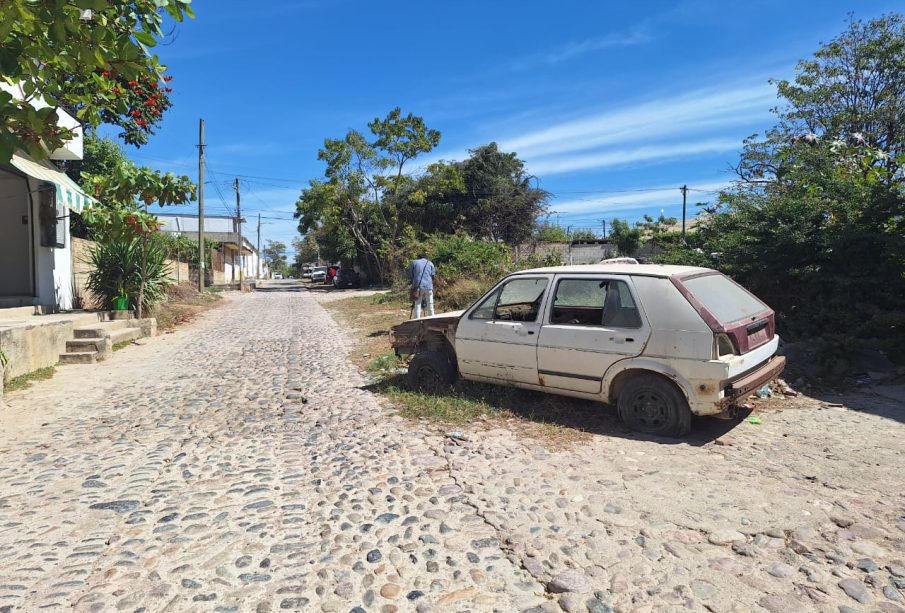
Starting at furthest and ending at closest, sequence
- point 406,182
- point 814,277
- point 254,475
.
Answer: point 406,182
point 814,277
point 254,475

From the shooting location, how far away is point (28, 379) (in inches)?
308

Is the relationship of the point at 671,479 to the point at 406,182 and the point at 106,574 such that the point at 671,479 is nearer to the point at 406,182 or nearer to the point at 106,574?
the point at 106,574

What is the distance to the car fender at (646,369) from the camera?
190 inches

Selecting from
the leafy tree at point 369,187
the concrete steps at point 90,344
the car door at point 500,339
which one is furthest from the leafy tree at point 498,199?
the car door at point 500,339

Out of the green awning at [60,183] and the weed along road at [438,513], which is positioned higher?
the green awning at [60,183]

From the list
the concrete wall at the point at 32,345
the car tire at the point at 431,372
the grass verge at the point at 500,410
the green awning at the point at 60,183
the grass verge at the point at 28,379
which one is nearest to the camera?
the grass verge at the point at 500,410

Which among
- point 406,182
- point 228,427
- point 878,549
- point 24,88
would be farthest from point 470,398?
point 406,182

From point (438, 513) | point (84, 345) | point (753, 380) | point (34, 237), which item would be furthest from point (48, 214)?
point (753, 380)

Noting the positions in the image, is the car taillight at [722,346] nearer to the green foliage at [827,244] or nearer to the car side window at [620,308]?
the car side window at [620,308]

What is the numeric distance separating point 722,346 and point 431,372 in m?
3.36

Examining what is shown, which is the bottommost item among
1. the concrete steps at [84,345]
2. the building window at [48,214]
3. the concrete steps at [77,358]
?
the concrete steps at [77,358]

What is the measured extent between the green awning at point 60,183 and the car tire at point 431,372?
7.45 m

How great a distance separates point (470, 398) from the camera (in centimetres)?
633

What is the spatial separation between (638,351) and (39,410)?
658cm
